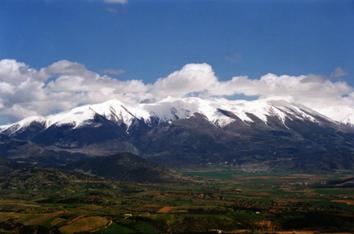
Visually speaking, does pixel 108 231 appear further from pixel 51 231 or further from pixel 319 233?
pixel 319 233

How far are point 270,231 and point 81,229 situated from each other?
204 feet

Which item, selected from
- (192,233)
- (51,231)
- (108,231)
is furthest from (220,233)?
(51,231)

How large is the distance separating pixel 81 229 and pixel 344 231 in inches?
3409

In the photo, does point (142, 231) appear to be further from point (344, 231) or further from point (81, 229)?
point (344, 231)

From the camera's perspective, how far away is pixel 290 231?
199 metres

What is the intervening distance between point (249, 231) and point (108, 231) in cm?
4610

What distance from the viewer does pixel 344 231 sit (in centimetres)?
19900

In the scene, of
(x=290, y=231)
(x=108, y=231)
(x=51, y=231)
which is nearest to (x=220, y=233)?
(x=290, y=231)

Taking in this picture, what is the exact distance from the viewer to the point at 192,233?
199625mm

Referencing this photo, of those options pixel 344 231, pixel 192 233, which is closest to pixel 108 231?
pixel 192 233

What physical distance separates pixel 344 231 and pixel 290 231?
1778 cm

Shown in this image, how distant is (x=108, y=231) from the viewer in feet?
643

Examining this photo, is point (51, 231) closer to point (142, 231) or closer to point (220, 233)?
point (142, 231)

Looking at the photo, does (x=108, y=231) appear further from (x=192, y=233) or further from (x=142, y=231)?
(x=192, y=233)
